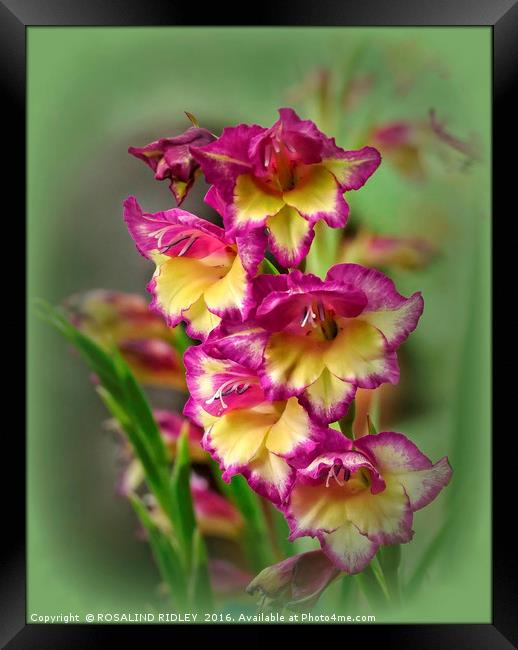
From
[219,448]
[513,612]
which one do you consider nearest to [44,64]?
[219,448]

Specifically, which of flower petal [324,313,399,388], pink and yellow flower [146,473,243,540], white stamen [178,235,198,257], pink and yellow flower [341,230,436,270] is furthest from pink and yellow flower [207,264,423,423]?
pink and yellow flower [146,473,243,540]

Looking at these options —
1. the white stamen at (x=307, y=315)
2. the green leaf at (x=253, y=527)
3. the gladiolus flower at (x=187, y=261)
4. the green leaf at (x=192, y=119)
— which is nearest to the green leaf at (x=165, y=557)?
the green leaf at (x=253, y=527)

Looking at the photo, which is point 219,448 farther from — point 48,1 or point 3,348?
point 48,1

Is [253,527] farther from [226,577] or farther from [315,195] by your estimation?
[315,195]

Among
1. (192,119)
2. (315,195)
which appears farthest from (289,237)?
(192,119)

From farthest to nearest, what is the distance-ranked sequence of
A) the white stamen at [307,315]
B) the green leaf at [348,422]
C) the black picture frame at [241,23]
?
the black picture frame at [241,23], the green leaf at [348,422], the white stamen at [307,315]

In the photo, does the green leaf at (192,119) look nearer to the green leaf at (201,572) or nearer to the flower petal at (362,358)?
the flower petal at (362,358)
